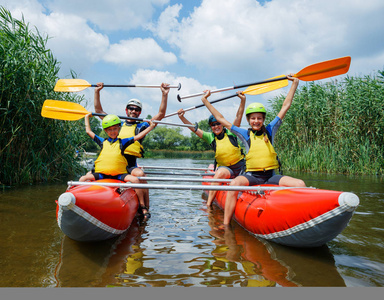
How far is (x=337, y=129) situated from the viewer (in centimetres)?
1149

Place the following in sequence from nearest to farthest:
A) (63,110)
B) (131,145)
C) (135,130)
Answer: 1. (131,145)
2. (135,130)
3. (63,110)

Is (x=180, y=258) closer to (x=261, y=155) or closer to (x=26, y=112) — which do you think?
(x=261, y=155)

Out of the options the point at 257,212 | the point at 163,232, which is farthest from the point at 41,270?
the point at 257,212

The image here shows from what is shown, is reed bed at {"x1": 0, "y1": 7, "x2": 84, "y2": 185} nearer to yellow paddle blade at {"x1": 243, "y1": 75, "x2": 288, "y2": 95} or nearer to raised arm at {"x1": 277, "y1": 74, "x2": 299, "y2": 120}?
yellow paddle blade at {"x1": 243, "y1": 75, "x2": 288, "y2": 95}

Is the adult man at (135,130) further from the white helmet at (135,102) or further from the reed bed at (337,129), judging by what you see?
the reed bed at (337,129)

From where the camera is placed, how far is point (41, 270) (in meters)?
2.48

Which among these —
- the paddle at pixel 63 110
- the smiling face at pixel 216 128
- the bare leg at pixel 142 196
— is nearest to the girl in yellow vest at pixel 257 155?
the smiling face at pixel 216 128

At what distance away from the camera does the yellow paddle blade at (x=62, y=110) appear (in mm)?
5602

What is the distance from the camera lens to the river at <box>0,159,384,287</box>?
2307mm

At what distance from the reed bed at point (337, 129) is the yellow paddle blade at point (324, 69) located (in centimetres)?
681

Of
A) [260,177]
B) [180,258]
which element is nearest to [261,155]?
[260,177]

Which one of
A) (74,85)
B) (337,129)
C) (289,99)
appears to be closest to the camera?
(289,99)

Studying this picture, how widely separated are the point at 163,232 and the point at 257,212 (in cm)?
121

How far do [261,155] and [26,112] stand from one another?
18.0 feet
